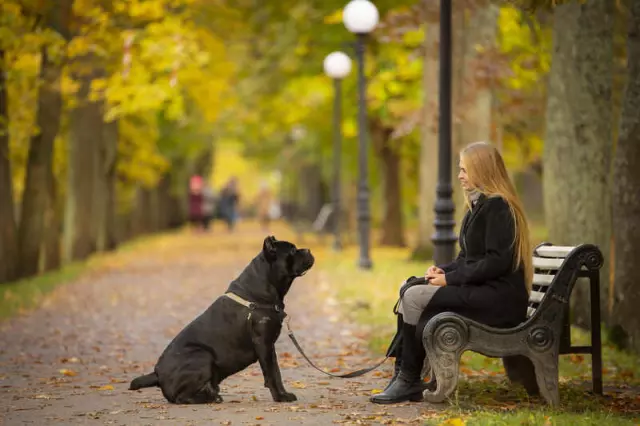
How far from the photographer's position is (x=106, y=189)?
31828 mm

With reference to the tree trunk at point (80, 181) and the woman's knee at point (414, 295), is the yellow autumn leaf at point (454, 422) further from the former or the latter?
the tree trunk at point (80, 181)

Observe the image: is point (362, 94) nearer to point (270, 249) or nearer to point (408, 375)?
point (408, 375)

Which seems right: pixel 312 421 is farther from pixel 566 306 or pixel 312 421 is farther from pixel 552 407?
pixel 566 306

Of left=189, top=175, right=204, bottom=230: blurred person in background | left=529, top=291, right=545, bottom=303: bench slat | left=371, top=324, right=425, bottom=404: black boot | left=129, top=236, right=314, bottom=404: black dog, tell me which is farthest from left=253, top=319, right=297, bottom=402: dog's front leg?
left=189, top=175, right=204, bottom=230: blurred person in background

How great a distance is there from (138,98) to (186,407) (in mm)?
17005

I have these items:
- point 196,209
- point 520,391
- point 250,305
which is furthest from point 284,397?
point 196,209

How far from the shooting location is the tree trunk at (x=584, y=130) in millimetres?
13469

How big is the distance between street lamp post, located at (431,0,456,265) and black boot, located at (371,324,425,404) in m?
2.96

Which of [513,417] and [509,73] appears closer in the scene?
[513,417]

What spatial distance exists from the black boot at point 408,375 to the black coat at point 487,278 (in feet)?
0.45

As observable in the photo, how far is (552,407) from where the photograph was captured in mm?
8273

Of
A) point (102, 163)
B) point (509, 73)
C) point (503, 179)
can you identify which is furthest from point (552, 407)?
point (102, 163)

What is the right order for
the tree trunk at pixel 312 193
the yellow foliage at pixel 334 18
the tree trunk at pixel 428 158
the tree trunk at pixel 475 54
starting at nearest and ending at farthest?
Result: the tree trunk at pixel 475 54
the tree trunk at pixel 428 158
the yellow foliage at pixel 334 18
the tree trunk at pixel 312 193

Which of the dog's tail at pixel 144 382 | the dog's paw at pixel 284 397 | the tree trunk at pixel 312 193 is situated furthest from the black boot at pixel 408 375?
the tree trunk at pixel 312 193
